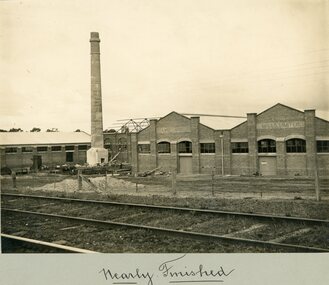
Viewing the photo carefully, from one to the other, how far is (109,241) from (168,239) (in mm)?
1293

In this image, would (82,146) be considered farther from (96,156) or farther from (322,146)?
(322,146)

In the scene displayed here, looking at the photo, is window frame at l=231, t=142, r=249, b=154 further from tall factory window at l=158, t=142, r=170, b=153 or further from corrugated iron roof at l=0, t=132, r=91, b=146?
corrugated iron roof at l=0, t=132, r=91, b=146

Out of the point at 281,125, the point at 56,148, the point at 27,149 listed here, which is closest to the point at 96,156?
the point at 27,149

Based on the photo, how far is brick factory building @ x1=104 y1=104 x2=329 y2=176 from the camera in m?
28.5

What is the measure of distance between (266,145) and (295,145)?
93.2 inches

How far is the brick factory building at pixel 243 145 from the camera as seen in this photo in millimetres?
28469

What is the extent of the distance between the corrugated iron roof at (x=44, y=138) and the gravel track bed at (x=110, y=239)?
34926 millimetres

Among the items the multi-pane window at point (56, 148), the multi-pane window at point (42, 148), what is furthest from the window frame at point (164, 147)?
the multi-pane window at point (56, 148)

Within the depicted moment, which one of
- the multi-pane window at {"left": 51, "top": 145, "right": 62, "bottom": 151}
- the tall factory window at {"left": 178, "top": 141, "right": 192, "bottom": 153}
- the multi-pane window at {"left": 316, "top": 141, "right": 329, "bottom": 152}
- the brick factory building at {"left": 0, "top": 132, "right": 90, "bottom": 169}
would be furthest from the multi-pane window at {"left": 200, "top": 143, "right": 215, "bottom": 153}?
the multi-pane window at {"left": 51, "top": 145, "right": 62, "bottom": 151}

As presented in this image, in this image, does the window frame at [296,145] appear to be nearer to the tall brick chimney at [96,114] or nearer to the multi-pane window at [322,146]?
the multi-pane window at [322,146]

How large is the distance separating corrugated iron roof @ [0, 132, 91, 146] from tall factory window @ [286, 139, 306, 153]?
29200mm
